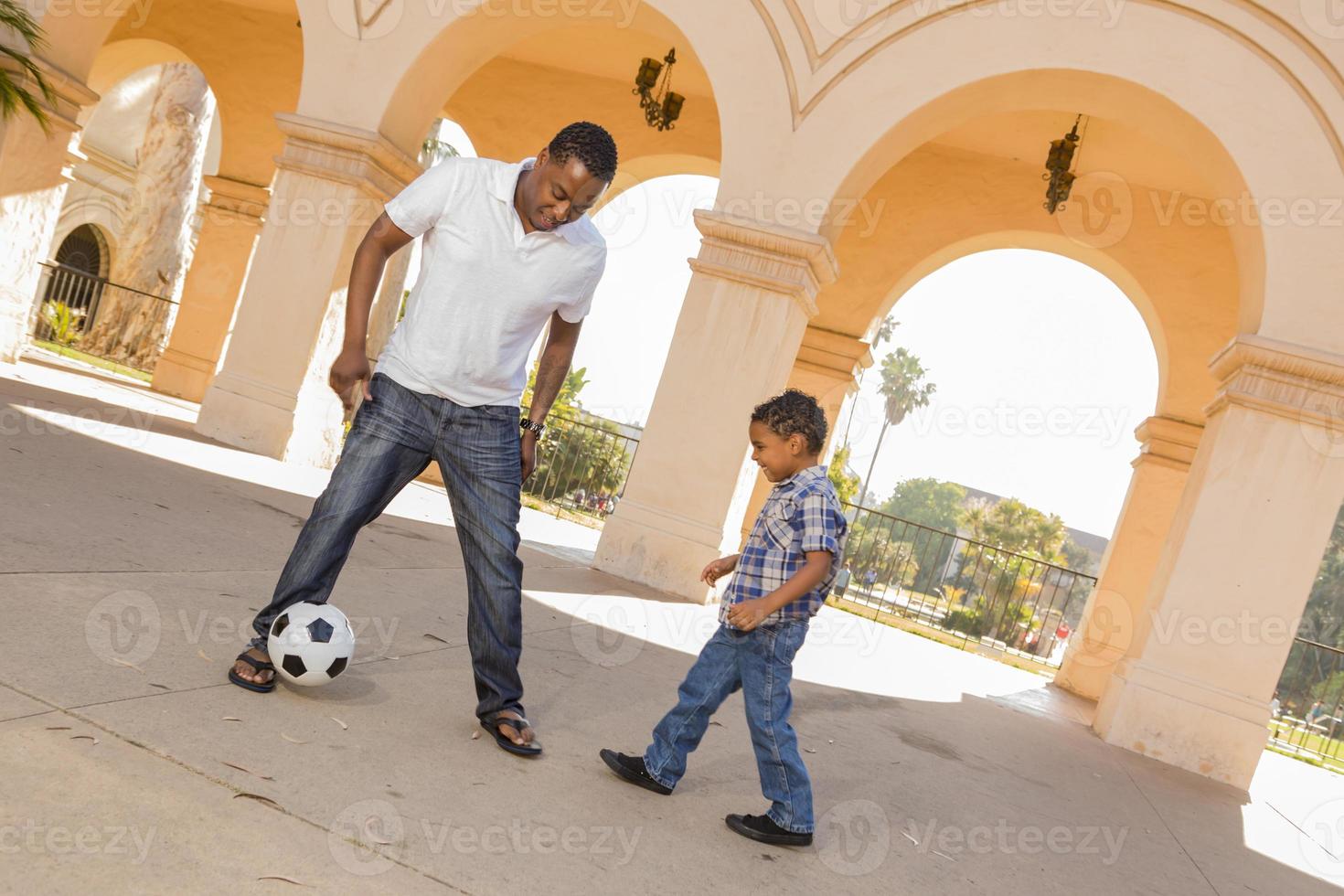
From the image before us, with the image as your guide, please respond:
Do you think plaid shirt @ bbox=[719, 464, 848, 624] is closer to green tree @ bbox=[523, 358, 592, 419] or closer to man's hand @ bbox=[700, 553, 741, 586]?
man's hand @ bbox=[700, 553, 741, 586]

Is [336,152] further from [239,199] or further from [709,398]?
[239,199]

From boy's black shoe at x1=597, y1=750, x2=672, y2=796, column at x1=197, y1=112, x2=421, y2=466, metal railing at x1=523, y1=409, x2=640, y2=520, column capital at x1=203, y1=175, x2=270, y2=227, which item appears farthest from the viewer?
metal railing at x1=523, y1=409, x2=640, y2=520

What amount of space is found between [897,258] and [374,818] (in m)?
10.9

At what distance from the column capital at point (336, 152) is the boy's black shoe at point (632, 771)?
7.45m

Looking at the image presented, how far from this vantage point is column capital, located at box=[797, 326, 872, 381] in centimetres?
1187

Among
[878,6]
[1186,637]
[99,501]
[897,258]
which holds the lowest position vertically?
[99,501]

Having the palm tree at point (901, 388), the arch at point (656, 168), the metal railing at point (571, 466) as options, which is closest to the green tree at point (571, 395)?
the metal railing at point (571, 466)

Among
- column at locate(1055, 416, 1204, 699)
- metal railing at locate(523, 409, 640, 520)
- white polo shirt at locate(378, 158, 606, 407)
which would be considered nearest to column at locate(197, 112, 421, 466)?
metal railing at locate(523, 409, 640, 520)

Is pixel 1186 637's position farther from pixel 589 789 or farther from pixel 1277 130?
pixel 589 789

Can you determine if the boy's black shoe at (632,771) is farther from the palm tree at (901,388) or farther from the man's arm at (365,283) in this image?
the palm tree at (901,388)

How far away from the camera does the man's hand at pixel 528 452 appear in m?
3.34

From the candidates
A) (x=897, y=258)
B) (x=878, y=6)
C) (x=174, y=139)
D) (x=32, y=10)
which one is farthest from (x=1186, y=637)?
(x=174, y=139)

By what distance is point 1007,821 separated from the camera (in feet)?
14.3

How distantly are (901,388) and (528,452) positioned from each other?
81597 millimetres
